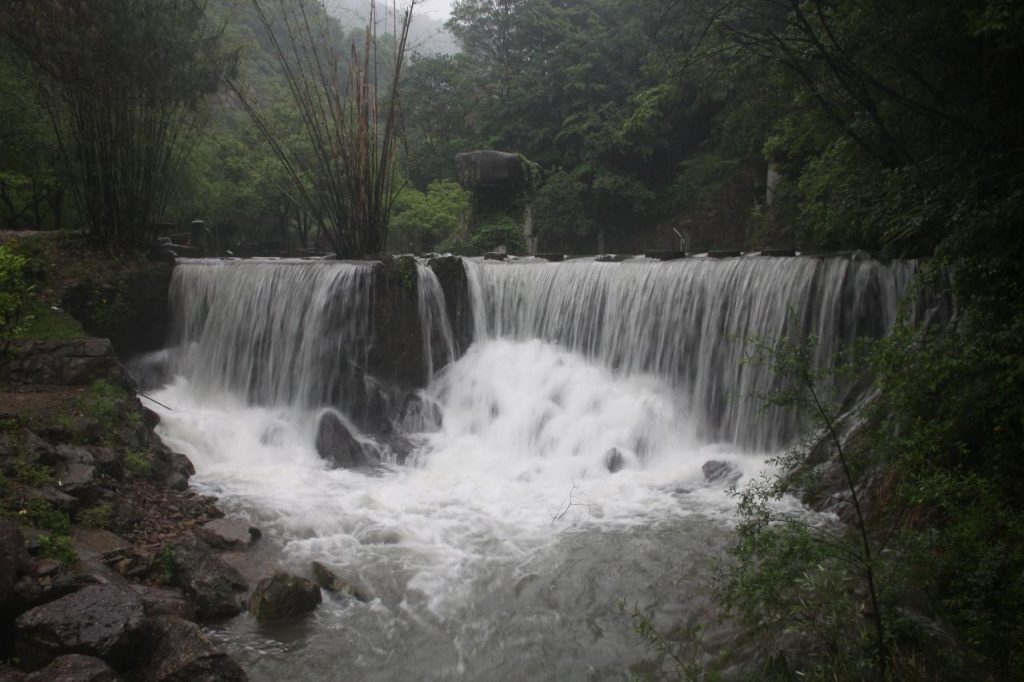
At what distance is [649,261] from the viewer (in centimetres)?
1236

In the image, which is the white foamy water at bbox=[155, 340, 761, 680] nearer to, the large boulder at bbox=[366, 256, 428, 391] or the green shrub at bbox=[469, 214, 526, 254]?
the large boulder at bbox=[366, 256, 428, 391]

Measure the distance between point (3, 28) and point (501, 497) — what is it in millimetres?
10226

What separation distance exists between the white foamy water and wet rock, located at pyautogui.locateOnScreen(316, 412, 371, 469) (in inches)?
10.0

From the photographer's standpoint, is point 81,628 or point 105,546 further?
point 105,546

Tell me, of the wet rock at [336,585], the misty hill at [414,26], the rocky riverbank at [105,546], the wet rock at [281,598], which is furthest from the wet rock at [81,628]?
the misty hill at [414,26]

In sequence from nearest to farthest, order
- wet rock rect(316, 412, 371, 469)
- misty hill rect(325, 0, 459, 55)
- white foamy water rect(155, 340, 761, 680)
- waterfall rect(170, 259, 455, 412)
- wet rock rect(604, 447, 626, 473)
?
white foamy water rect(155, 340, 761, 680) → wet rock rect(604, 447, 626, 473) → wet rock rect(316, 412, 371, 469) → waterfall rect(170, 259, 455, 412) → misty hill rect(325, 0, 459, 55)

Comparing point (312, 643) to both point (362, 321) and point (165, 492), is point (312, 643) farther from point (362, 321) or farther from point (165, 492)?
point (362, 321)

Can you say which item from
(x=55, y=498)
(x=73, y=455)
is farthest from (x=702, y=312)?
(x=55, y=498)

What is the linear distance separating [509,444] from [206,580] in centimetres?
560

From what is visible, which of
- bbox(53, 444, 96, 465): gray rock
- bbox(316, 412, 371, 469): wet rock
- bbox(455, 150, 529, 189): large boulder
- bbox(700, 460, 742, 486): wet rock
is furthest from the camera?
bbox(455, 150, 529, 189): large boulder

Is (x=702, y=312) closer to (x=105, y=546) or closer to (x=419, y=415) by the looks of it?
(x=419, y=415)

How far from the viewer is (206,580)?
579 cm

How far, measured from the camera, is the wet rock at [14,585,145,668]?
13.7 feet

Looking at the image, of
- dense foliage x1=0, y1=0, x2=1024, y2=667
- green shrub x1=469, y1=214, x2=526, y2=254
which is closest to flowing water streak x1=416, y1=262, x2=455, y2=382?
dense foliage x1=0, y1=0, x2=1024, y2=667
